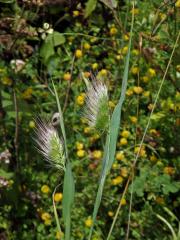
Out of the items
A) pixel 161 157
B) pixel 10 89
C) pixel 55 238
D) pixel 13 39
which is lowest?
pixel 55 238

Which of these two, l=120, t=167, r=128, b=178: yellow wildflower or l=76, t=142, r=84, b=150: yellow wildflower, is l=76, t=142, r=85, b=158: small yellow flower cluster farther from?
l=120, t=167, r=128, b=178: yellow wildflower

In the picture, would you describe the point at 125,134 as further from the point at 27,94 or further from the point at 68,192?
the point at 68,192

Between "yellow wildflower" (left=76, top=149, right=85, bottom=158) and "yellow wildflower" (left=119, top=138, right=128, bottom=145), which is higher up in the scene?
"yellow wildflower" (left=119, top=138, right=128, bottom=145)

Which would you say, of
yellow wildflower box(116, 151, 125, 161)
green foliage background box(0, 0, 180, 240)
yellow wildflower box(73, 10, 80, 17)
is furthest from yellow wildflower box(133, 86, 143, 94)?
yellow wildflower box(73, 10, 80, 17)

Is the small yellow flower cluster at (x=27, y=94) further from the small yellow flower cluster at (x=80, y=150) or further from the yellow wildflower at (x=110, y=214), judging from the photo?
the yellow wildflower at (x=110, y=214)

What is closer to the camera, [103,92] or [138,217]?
[103,92]

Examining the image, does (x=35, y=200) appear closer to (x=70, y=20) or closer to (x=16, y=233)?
(x=16, y=233)

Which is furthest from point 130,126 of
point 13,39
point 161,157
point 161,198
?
point 13,39

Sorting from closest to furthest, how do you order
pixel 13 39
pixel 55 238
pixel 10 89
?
pixel 55 238 → pixel 13 39 → pixel 10 89

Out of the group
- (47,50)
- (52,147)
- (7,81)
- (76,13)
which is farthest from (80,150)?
(52,147)

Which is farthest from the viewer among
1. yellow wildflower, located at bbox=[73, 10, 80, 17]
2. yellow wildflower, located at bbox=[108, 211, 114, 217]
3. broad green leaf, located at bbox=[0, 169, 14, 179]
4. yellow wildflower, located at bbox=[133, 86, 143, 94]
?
yellow wildflower, located at bbox=[73, 10, 80, 17]
